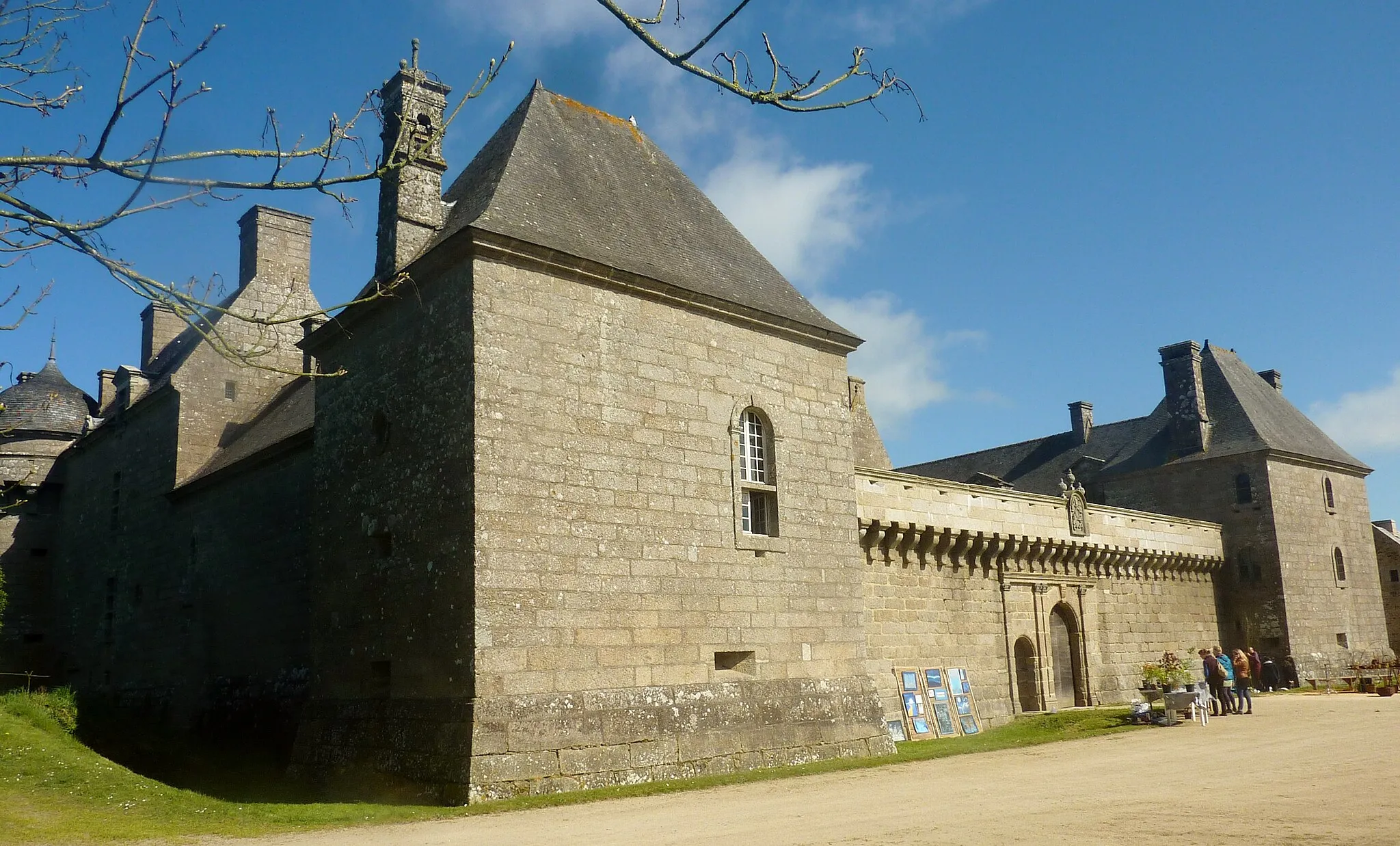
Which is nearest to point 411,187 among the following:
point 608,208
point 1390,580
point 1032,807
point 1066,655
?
point 608,208

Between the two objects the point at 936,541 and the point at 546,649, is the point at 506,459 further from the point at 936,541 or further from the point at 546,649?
the point at 936,541

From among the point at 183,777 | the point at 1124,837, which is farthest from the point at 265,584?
the point at 1124,837

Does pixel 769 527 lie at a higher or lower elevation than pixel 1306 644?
higher

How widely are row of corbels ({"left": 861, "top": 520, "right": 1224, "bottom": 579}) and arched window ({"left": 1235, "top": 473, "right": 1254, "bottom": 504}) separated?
2.09 meters

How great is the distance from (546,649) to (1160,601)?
17368mm

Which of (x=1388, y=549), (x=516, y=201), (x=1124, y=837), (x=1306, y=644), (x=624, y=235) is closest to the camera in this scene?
(x=1124, y=837)

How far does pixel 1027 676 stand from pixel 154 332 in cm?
2178

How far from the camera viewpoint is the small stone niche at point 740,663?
12.5 metres

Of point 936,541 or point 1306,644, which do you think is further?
point 1306,644

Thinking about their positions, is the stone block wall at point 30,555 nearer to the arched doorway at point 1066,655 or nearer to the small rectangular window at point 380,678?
the small rectangular window at point 380,678

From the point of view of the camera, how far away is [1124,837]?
6.69 meters

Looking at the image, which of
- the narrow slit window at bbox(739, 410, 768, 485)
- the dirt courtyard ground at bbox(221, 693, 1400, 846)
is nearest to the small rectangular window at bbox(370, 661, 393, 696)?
the dirt courtyard ground at bbox(221, 693, 1400, 846)

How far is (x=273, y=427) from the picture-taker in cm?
1877

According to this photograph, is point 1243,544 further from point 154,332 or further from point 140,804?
point 154,332
